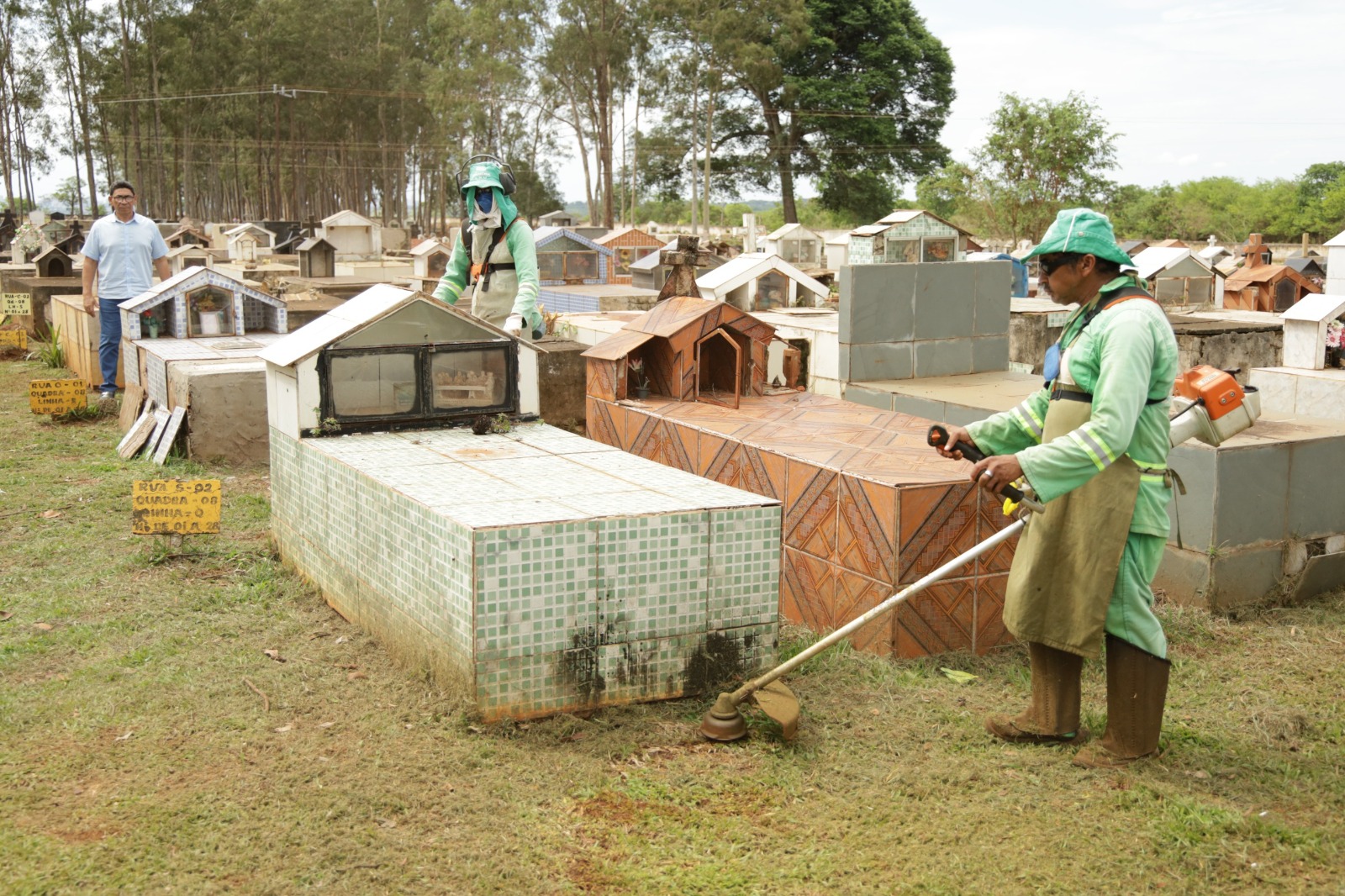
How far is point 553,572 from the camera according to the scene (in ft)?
15.9

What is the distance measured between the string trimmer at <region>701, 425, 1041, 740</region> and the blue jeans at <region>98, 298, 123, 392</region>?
9388 millimetres

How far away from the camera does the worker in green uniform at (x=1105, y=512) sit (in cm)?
452

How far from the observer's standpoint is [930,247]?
26.1m

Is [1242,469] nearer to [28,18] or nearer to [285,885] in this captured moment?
[285,885]

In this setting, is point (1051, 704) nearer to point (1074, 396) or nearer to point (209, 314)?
point (1074, 396)

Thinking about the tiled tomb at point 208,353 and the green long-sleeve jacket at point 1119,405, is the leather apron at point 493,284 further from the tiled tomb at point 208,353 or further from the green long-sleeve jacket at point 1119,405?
the green long-sleeve jacket at point 1119,405

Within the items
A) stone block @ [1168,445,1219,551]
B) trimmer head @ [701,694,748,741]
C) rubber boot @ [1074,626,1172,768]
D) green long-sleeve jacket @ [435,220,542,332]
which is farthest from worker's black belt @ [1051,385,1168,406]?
green long-sleeve jacket @ [435,220,542,332]

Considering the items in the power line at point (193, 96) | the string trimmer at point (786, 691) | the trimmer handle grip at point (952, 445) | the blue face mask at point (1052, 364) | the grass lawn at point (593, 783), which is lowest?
the grass lawn at point (593, 783)

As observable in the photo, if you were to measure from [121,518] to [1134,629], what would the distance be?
6263mm

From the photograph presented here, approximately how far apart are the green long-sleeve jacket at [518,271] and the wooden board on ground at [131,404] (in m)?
4.05

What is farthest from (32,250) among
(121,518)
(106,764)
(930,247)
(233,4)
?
(233,4)

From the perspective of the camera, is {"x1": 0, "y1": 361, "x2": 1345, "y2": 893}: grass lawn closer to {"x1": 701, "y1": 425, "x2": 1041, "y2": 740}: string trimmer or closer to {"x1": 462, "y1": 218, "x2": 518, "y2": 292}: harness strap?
{"x1": 701, "y1": 425, "x2": 1041, "y2": 740}: string trimmer

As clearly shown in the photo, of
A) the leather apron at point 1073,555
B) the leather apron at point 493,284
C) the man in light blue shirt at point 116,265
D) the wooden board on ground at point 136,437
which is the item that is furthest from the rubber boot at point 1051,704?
the man in light blue shirt at point 116,265

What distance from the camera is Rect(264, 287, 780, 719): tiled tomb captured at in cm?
480
